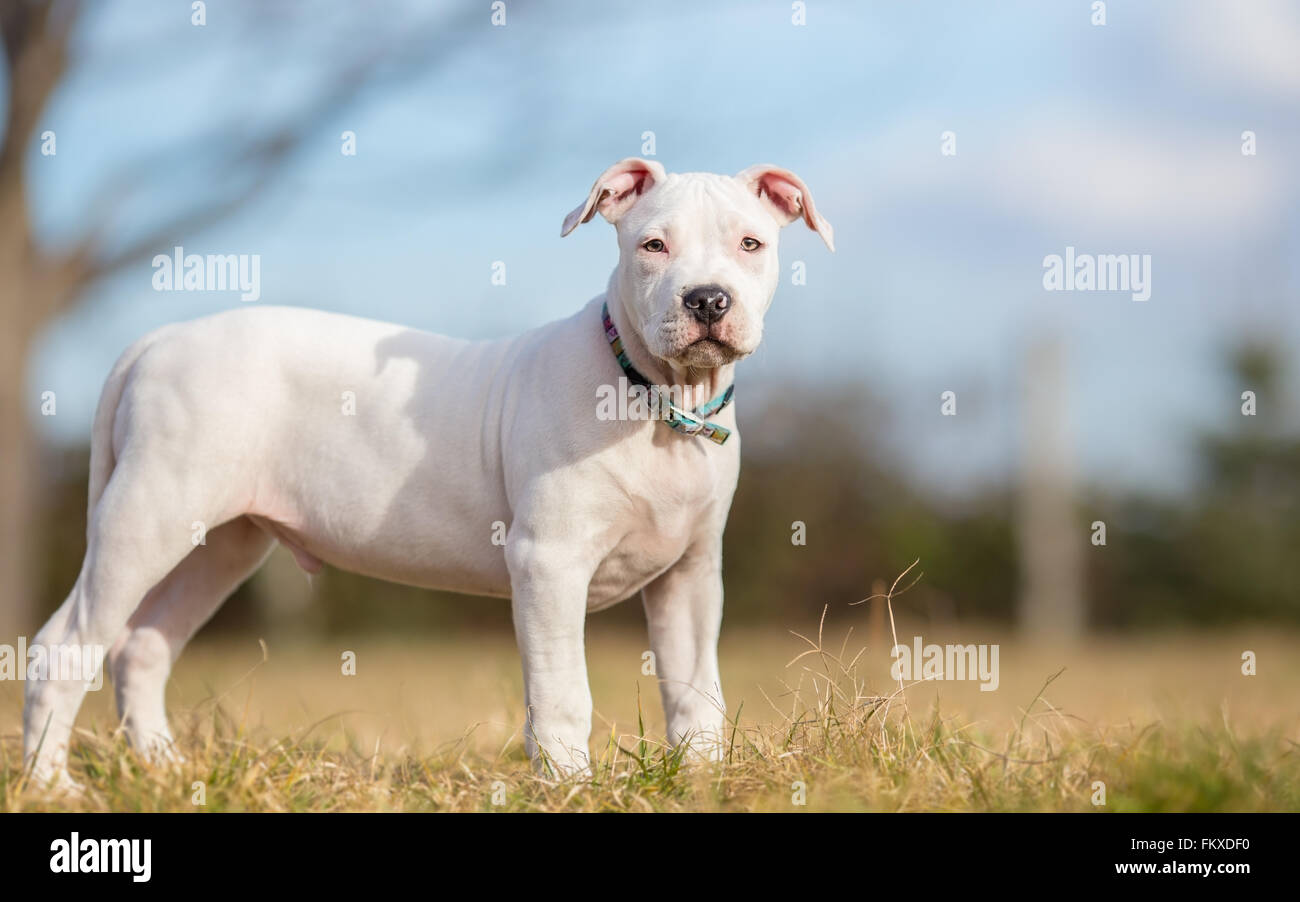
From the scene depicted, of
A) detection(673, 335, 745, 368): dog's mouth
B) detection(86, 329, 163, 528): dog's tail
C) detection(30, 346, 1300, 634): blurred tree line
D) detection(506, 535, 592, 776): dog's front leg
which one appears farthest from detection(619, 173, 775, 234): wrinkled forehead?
detection(30, 346, 1300, 634): blurred tree line

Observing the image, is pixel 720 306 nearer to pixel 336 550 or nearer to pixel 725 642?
pixel 336 550

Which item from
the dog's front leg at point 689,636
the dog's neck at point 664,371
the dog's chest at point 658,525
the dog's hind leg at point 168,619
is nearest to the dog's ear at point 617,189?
the dog's neck at point 664,371

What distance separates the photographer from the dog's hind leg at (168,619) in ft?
15.9

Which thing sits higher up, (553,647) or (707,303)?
(707,303)

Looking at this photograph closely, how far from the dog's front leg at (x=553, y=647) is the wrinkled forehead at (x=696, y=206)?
1138 millimetres

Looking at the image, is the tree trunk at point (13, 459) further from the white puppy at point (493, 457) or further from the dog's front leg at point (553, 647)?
the dog's front leg at point (553, 647)

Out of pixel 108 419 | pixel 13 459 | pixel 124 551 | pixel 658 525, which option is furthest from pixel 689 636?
pixel 13 459

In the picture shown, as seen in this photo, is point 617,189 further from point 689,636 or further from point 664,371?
point 689,636

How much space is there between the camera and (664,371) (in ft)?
13.7

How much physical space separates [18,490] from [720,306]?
9953 mm

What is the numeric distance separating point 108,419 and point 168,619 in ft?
2.83

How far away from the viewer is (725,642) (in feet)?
49.0

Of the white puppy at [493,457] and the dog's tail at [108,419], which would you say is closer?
the white puppy at [493,457]

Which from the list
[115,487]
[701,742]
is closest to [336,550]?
[115,487]
